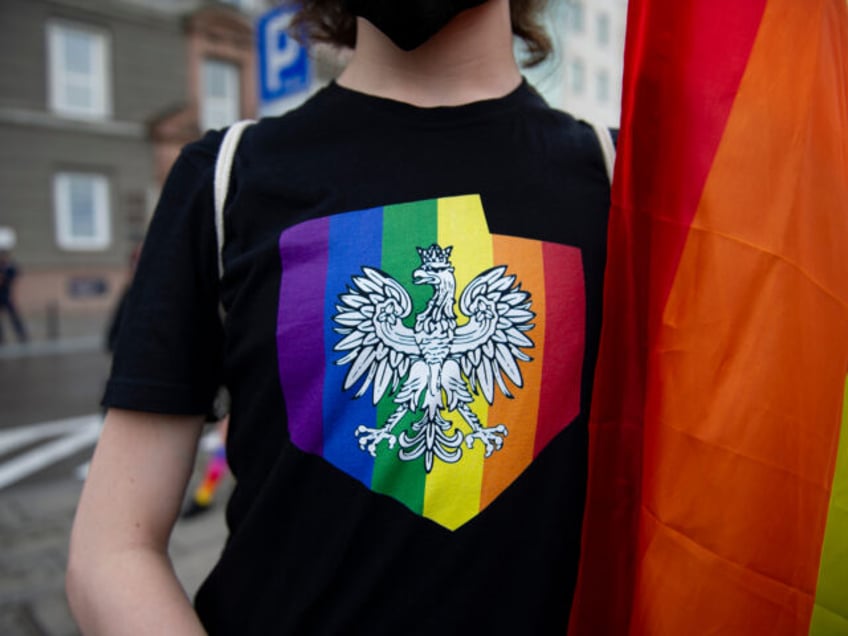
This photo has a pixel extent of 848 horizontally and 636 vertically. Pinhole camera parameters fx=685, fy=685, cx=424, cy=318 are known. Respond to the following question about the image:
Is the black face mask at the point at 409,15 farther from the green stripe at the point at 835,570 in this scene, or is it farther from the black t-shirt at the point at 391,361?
the green stripe at the point at 835,570

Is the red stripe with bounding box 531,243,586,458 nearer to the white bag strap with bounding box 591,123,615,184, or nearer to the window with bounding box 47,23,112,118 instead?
the white bag strap with bounding box 591,123,615,184

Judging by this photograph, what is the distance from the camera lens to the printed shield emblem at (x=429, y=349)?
2.60ft

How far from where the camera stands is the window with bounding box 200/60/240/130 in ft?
54.7

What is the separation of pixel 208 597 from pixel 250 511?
0.54 ft

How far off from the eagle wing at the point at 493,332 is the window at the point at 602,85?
96.0 feet

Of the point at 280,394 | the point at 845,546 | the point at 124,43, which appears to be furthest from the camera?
the point at 124,43

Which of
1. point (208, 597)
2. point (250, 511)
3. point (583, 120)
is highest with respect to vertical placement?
point (583, 120)

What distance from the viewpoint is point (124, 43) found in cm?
1519

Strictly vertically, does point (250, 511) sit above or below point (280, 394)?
below

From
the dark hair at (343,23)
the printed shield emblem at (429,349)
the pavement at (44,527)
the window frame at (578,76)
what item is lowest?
the pavement at (44,527)

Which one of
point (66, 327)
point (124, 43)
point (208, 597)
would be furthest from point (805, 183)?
point (124, 43)

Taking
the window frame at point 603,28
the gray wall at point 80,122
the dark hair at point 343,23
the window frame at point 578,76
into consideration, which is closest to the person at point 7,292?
the gray wall at point 80,122

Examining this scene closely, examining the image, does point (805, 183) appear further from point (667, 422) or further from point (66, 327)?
point (66, 327)

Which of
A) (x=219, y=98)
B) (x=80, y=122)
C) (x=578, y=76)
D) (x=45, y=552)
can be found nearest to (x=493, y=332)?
(x=45, y=552)
